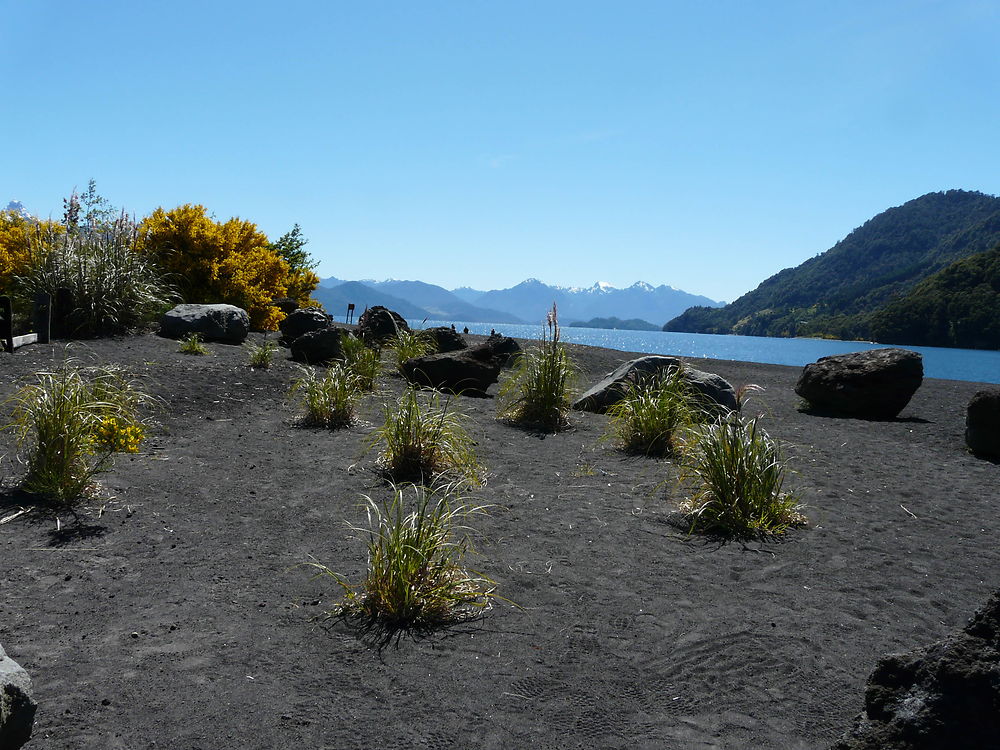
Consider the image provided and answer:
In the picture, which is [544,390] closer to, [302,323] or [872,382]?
[872,382]

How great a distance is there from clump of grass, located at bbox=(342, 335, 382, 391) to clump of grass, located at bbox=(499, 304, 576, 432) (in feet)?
7.17

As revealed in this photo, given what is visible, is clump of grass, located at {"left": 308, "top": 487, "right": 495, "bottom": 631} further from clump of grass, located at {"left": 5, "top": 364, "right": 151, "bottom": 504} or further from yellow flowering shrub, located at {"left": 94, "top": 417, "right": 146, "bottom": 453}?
yellow flowering shrub, located at {"left": 94, "top": 417, "right": 146, "bottom": 453}

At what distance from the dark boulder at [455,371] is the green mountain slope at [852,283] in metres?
109

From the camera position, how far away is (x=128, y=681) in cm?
296

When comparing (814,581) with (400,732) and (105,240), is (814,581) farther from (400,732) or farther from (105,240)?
(105,240)

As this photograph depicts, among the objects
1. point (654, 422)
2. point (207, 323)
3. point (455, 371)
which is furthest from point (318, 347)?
point (654, 422)

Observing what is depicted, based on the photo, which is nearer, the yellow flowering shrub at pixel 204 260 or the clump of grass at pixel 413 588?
the clump of grass at pixel 413 588

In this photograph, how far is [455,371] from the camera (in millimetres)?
10836

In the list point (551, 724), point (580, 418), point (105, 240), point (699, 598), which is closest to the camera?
point (551, 724)

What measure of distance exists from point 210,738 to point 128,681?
620 millimetres

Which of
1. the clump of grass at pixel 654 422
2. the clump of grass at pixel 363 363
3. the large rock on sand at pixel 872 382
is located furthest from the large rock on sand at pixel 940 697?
the large rock on sand at pixel 872 382

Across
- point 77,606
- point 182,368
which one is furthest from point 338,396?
point 77,606

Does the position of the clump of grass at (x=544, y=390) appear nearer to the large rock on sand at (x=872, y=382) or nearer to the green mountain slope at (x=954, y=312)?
the large rock on sand at (x=872, y=382)

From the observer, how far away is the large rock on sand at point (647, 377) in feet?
31.8
